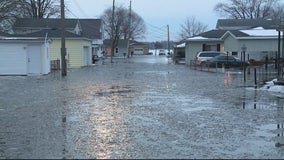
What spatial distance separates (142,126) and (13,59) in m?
25.2

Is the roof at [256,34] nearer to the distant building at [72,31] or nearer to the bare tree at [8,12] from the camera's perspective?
the distant building at [72,31]

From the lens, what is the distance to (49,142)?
370 inches

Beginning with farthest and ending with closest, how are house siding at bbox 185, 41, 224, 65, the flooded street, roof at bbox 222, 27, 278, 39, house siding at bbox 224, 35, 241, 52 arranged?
house siding at bbox 185, 41, 224, 65 < house siding at bbox 224, 35, 241, 52 < roof at bbox 222, 27, 278, 39 < the flooded street

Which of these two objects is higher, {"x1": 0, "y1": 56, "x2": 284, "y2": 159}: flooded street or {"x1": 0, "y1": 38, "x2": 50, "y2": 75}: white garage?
{"x1": 0, "y1": 38, "x2": 50, "y2": 75}: white garage

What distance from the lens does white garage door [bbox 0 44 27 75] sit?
3450 centimetres

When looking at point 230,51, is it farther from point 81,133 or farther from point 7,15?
point 81,133

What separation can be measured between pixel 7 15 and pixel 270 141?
52967mm

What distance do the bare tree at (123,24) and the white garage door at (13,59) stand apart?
7888cm

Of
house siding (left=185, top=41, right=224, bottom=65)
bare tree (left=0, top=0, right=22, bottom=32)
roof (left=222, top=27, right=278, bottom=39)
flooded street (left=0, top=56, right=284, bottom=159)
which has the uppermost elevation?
bare tree (left=0, top=0, right=22, bottom=32)

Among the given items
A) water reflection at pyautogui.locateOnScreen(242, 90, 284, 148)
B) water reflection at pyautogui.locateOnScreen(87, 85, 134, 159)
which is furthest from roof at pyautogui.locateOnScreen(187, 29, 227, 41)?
water reflection at pyautogui.locateOnScreen(87, 85, 134, 159)

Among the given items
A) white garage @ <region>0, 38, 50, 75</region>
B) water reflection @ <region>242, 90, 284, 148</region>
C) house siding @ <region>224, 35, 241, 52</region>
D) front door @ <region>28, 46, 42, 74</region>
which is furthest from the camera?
house siding @ <region>224, 35, 241, 52</region>

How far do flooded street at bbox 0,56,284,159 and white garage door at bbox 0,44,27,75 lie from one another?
16.0 m

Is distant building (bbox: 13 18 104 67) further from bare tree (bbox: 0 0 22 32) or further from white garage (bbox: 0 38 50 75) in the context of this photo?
white garage (bbox: 0 38 50 75)

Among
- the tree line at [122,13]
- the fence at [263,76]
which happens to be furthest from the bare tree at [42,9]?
the fence at [263,76]
